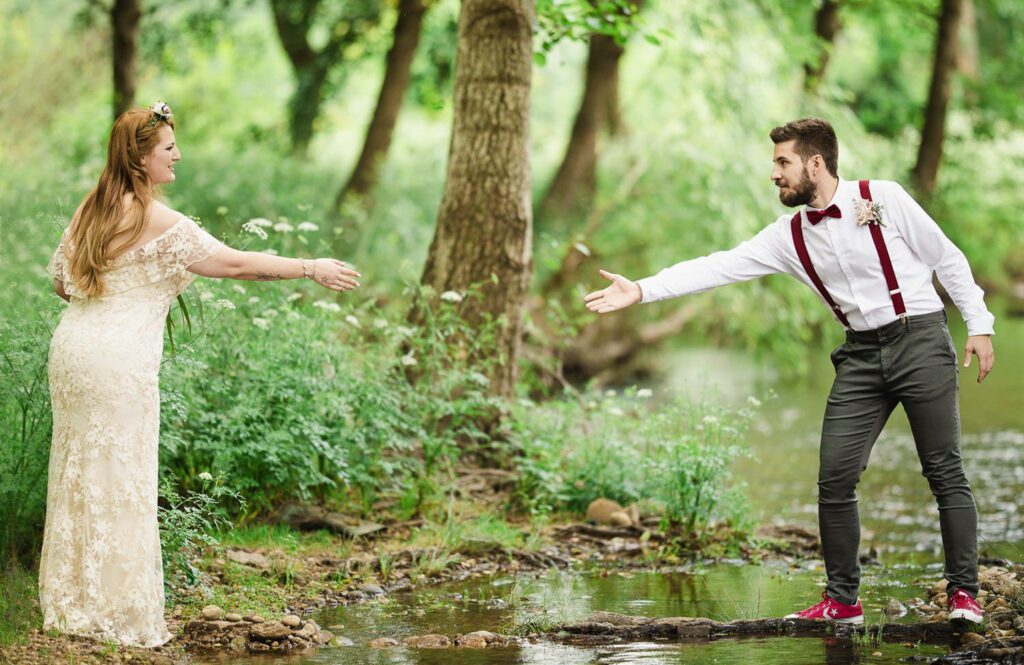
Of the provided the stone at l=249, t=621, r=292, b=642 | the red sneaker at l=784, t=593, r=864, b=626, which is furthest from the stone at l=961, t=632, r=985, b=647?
the stone at l=249, t=621, r=292, b=642

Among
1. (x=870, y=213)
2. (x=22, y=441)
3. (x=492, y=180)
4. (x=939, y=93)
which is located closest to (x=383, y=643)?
(x=22, y=441)

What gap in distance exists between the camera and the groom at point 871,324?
5.62m

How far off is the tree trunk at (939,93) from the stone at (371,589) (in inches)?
686

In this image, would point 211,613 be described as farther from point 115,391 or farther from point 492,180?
point 492,180

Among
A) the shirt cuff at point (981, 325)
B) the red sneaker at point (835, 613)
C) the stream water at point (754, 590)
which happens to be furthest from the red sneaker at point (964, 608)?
the shirt cuff at point (981, 325)

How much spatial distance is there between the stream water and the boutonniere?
1.87 metres

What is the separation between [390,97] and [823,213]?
14.1 metres

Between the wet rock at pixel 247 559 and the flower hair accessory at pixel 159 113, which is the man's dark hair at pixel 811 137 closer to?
the flower hair accessory at pixel 159 113

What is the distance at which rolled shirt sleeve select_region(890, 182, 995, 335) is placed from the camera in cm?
559

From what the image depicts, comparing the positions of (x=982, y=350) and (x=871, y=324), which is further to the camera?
(x=871, y=324)

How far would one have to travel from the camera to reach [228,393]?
7.10 m

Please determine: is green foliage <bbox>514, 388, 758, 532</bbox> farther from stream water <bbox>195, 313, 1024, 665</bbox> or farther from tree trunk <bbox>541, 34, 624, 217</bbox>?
tree trunk <bbox>541, 34, 624, 217</bbox>

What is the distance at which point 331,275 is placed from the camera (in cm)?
549

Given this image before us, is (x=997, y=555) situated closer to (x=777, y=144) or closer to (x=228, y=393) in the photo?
(x=777, y=144)
